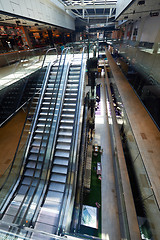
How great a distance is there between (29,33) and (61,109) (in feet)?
44.5

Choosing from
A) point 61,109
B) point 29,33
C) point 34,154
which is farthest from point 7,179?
point 29,33

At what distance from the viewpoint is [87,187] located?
265 inches

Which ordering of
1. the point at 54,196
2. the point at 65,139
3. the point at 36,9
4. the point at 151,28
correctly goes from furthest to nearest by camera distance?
1. the point at 36,9
2. the point at 151,28
3. the point at 65,139
4. the point at 54,196

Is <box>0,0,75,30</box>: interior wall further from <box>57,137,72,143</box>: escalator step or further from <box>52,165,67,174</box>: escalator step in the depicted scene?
<box>52,165,67,174</box>: escalator step

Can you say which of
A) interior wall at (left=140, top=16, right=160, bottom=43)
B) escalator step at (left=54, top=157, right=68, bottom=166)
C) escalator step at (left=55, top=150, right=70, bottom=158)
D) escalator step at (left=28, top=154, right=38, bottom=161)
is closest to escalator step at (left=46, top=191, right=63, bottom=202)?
escalator step at (left=54, top=157, right=68, bottom=166)

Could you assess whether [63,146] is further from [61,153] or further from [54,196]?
[54,196]

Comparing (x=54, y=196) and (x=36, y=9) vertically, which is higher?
(x=36, y=9)

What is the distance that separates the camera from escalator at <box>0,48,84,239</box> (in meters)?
3.73

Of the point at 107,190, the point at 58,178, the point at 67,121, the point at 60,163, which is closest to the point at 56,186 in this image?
the point at 58,178

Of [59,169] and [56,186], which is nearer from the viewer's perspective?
[56,186]

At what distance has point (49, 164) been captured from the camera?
4.59m

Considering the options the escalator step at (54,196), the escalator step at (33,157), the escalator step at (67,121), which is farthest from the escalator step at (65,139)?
the escalator step at (54,196)

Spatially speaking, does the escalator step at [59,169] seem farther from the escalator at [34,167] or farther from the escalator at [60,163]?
the escalator at [34,167]

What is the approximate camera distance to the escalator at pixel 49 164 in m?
3.73
